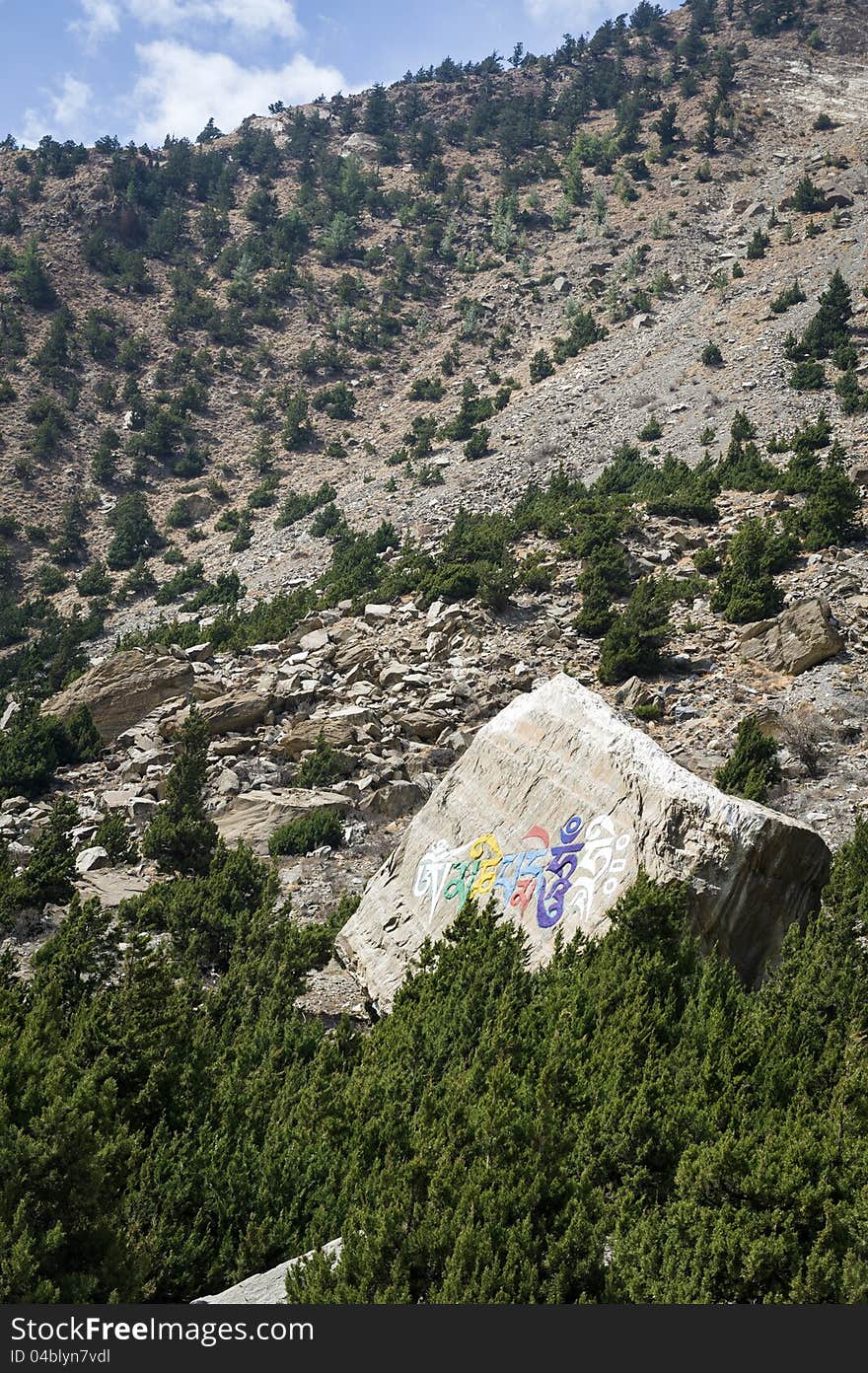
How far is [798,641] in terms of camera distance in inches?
817

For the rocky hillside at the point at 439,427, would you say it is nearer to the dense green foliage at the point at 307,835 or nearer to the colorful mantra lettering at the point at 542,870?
the dense green foliage at the point at 307,835

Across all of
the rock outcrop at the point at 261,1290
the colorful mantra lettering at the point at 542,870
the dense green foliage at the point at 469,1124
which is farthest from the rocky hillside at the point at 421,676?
the rock outcrop at the point at 261,1290

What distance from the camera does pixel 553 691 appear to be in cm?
1415

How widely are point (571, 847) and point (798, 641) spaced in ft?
35.2

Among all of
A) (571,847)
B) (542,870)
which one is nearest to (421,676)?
(542,870)

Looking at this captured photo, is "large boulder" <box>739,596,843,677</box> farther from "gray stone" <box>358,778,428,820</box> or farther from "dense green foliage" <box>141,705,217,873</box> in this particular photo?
"dense green foliage" <box>141,705,217,873</box>

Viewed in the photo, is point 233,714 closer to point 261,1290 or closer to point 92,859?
point 92,859

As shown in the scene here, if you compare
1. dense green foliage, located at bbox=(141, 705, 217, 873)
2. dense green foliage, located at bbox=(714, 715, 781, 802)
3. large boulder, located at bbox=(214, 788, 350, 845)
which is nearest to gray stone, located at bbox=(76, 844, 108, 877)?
dense green foliage, located at bbox=(141, 705, 217, 873)

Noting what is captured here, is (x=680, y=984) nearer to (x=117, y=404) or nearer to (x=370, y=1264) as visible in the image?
(x=370, y=1264)

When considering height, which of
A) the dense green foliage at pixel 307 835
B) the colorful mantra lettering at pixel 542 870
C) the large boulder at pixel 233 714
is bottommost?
the dense green foliage at pixel 307 835

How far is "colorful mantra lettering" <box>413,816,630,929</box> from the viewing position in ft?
38.5

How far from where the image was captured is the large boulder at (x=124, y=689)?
24859 mm

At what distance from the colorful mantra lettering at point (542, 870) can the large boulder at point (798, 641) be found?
10.0m

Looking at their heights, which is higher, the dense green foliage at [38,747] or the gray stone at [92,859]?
the dense green foliage at [38,747]
